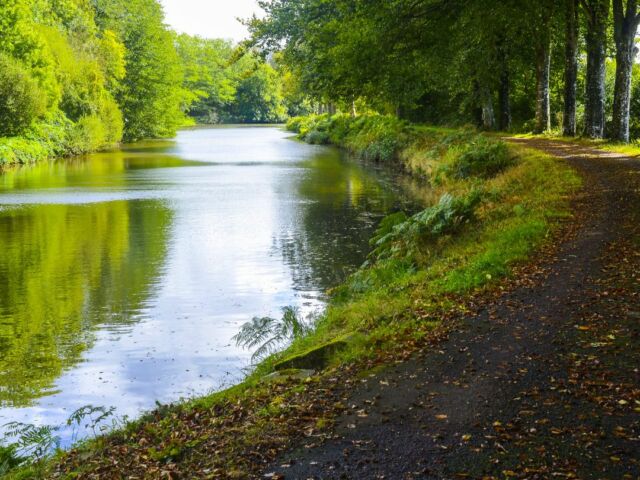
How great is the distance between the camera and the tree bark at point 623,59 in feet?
75.0

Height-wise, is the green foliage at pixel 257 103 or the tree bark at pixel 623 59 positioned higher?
the green foliage at pixel 257 103

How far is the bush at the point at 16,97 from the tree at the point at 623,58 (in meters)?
33.5

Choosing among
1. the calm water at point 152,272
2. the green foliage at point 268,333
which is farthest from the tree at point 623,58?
the green foliage at point 268,333

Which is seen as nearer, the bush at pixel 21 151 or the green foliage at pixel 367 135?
the green foliage at pixel 367 135

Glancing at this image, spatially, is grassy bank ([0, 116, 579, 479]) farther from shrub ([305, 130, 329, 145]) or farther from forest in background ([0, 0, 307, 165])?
shrub ([305, 130, 329, 145])

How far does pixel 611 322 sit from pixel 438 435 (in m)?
2.98

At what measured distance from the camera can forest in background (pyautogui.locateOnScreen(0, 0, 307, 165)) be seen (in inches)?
1743

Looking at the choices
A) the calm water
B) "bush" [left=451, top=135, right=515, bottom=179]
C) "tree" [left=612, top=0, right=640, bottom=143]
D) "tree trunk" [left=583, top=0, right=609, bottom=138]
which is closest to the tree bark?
"tree" [left=612, top=0, right=640, bottom=143]

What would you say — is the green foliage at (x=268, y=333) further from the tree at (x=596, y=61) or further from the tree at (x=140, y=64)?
the tree at (x=140, y=64)

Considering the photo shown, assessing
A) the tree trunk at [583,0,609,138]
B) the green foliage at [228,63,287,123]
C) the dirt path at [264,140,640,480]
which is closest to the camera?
the dirt path at [264,140,640,480]

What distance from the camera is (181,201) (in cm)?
2755

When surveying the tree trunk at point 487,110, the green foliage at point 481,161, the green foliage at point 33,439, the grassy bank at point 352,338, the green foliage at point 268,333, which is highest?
the tree trunk at point 487,110

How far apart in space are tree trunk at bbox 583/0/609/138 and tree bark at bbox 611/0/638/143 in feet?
3.73

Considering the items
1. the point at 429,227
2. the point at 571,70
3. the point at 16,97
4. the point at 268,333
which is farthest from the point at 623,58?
the point at 16,97
